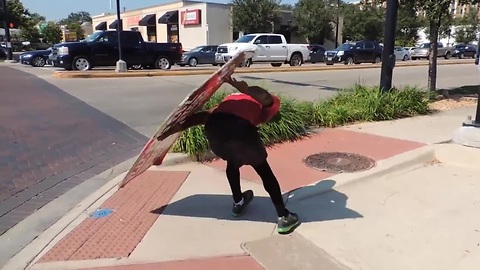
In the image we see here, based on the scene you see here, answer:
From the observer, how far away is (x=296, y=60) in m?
28.0

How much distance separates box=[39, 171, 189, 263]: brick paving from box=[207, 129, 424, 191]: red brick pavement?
1088mm

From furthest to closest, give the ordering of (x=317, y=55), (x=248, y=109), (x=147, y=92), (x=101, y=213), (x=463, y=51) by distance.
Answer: (x=463, y=51), (x=317, y=55), (x=147, y=92), (x=101, y=213), (x=248, y=109)

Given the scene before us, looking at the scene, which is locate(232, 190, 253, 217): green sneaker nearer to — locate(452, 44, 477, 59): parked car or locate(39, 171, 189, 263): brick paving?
locate(39, 171, 189, 263): brick paving

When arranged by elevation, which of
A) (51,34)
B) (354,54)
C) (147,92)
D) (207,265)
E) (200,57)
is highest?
(51,34)

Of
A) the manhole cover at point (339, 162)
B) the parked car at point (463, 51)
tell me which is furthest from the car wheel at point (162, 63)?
the parked car at point (463, 51)

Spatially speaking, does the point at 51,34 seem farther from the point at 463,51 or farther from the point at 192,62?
the point at 463,51

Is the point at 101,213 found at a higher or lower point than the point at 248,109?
lower

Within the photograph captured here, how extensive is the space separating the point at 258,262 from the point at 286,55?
24401mm

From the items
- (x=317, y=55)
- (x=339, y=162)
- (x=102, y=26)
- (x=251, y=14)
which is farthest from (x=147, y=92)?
(x=102, y=26)

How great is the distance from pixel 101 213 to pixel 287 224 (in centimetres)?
188

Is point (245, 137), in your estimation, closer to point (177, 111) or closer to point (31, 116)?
point (177, 111)

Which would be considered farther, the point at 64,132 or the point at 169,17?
the point at 169,17

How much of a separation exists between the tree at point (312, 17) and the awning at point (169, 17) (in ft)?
41.2

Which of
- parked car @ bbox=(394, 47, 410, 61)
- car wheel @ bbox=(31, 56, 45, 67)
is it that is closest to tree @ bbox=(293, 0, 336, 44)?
parked car @ bbox=(394, 47, 410, 61)
